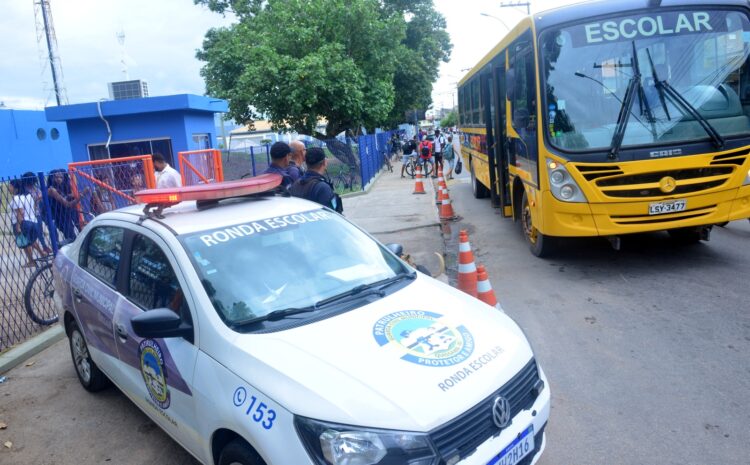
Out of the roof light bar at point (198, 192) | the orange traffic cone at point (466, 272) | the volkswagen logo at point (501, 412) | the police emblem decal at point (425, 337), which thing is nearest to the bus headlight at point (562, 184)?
the orange traffic cone at point (466, 272)

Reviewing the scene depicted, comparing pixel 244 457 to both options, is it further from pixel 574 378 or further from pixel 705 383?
pixel 705 383

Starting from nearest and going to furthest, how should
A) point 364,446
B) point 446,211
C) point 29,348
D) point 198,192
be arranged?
1. point 364,446
2. point 198,192
3. point 29,348
4. point 446,211

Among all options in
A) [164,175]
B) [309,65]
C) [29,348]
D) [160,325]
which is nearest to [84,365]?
[29,348]

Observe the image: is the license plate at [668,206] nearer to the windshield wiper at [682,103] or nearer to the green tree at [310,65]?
the windshield wiper at [682,103]

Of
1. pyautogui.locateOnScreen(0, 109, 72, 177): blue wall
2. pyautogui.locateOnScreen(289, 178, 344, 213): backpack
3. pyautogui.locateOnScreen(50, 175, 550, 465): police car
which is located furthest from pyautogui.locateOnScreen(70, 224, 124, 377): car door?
pyautogui.locateOnScreen(0, 109, 72, 177): blue wall

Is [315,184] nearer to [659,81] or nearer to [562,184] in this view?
[562,184]

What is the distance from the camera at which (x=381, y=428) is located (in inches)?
89.7

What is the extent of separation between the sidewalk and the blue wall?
17792 millimetres

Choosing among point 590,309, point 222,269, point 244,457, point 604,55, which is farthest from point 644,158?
point 244,457

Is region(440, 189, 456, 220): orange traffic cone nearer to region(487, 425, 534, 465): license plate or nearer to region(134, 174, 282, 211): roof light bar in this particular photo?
region(134, 174, 282, 211): roof light bar

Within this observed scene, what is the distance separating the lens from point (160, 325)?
2.86 meters

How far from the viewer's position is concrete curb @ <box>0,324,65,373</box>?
18.6 feet

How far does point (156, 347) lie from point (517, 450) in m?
2.08

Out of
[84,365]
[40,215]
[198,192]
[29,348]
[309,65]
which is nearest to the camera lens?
[198,192]
